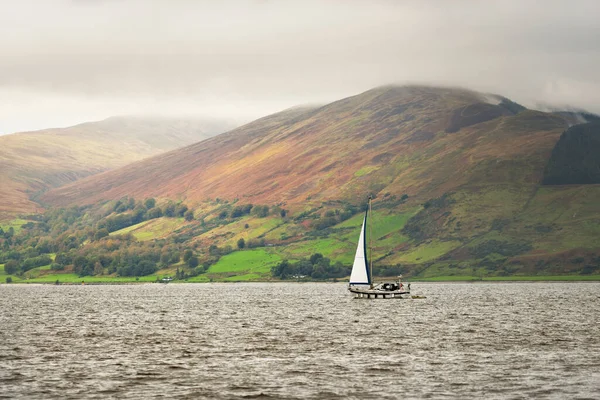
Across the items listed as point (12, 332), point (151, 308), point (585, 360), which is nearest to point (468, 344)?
point (585, 360)

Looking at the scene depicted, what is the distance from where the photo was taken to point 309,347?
100 metres

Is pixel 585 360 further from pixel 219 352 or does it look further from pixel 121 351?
pixel 121 351

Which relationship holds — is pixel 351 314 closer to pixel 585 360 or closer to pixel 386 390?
pixel 585 360

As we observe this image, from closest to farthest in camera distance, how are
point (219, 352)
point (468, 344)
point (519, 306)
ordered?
point (219, 352), point (468, 344), point (519, 306)

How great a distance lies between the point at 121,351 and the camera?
97000 mm

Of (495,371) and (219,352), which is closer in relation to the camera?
(495,371)

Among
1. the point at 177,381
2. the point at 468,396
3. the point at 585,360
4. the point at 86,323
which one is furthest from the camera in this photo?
the point at 86,323

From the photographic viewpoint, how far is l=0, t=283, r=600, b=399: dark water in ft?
227

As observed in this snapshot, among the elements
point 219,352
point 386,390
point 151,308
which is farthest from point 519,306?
point 386,390

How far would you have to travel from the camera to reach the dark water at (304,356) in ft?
227

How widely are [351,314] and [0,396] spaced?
4011 inches

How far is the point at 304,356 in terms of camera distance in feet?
300

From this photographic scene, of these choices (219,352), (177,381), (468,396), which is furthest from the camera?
(219,352)

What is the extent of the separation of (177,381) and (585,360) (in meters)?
43.7
